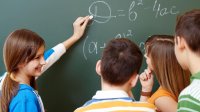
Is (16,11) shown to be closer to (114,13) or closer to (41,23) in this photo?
(41,23)

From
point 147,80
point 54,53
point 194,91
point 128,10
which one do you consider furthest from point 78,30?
point 194,91

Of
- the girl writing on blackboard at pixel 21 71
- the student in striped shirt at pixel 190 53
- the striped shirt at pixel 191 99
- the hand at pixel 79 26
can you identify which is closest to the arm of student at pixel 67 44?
the hand at pixel 79 26

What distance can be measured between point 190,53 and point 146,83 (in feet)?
1.96

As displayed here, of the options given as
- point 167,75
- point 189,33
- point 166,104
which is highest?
point 189,33

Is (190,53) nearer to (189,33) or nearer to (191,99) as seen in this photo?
(189,33)

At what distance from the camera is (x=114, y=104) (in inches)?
41.6

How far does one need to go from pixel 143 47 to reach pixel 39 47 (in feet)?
2.04

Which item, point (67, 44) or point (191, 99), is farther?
point (67, 44)

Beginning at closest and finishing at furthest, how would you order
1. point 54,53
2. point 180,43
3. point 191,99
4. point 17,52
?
point 191,99
point 180,43
point 17,52
point 54,53

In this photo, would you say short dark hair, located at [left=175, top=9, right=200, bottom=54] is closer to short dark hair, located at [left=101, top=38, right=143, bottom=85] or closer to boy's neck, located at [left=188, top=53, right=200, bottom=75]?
boy's neck, located at [left=188, top=53, right=200, bottom=75]

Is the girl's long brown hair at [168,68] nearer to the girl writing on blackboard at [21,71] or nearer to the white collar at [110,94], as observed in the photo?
the white collar at [110,94]

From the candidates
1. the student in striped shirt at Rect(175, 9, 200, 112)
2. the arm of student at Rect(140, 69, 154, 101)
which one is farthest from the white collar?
the arm of student at Rect(140, 69, 154, 101)

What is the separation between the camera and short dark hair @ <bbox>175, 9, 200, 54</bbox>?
40.4 inches

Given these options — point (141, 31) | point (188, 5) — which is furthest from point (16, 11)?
point (188, 5)
